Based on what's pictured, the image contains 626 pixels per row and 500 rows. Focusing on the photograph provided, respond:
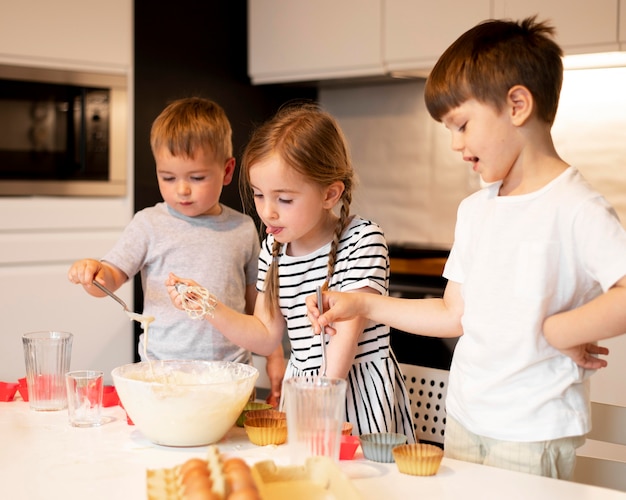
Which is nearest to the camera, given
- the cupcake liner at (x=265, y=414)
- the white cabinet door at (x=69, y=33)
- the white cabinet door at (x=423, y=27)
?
the cupcake liner at (x=265, y=414)

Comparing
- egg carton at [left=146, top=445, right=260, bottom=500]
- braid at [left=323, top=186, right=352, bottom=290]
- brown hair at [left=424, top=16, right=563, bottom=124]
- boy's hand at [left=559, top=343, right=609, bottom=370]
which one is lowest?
egg carton at [left=146, top=445, right=260, bottom=500]

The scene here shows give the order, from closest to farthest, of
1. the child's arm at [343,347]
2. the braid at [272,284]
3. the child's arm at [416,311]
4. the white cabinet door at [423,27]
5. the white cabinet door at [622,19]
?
the child's arm at [416,311]
the child's arm at [343,347]
the braid at [272,284]
the white cabinet door at [622,19]
the white cabinet door at [423,27]

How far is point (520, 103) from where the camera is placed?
3.86 feet

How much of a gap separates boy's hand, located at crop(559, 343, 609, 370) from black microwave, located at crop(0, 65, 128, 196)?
206cm

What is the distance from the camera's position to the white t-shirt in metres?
1.14

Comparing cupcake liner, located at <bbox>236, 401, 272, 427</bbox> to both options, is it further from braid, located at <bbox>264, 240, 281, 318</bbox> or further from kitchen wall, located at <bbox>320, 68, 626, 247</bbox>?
kitchen wall, located at <bbox>320, 68, 626, 247</bbox>

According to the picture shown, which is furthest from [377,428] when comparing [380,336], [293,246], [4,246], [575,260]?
[4,246]

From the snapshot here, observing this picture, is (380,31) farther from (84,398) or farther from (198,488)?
(198,488)

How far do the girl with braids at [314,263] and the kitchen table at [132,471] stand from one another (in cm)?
32

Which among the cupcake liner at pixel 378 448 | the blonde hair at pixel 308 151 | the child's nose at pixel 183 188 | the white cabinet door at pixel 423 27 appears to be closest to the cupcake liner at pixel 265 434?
the cupcake liner at pixel 378 448

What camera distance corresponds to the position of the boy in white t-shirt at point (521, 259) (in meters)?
1.16

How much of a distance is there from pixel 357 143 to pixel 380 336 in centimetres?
208

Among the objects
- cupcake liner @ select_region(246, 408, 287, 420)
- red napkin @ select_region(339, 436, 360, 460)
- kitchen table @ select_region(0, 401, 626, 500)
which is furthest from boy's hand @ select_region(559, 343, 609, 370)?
cupcake liner @ select_region(246, 408, 287, 420)

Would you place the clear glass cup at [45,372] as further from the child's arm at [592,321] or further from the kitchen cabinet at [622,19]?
the kitchen cabinet at [622,19]
